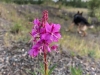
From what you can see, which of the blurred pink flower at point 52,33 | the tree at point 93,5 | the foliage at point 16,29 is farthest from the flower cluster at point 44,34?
the tree at point 93,5

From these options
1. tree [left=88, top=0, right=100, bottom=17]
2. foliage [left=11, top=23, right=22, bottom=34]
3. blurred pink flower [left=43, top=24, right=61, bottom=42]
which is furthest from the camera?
tree [left=88, top=0, right=100, bottom=17]

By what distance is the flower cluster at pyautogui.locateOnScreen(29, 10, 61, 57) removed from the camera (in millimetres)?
3801

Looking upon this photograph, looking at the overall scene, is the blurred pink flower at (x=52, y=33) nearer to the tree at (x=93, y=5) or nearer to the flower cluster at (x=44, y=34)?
the flower cluster at (x=44, y=34)

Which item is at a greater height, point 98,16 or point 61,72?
point 61,72

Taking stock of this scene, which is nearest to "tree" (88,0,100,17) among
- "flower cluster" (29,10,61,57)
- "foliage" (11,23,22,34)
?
"foliage" (11,23,22,34)

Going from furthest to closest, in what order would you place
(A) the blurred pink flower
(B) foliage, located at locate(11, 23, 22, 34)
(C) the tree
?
1. (C) the tree
2. (B) foliage, located at locate(11, 23, 22, 34)
3. (A) the blurred pink flower

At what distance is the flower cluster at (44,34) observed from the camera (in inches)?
150

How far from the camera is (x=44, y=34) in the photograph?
3822mm

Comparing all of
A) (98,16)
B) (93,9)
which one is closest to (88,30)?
(98,16)

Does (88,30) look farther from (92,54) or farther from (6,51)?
(6,51)

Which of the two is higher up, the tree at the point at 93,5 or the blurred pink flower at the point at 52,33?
the blurred pink flower at the point at 52,33

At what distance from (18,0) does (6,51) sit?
64.6ft

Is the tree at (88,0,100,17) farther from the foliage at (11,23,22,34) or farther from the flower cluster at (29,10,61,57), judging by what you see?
the flower cluster at (29,10,61,57)

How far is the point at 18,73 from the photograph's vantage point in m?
6.02
